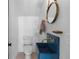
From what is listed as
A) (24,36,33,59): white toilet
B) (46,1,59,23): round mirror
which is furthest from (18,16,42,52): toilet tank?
(46,1,59,23): round mirror

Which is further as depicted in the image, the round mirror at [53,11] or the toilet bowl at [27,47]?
the toilet bowl at [27,47]

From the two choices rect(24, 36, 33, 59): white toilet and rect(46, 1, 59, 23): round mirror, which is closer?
rect(46, 1, 59, 23): round mirror

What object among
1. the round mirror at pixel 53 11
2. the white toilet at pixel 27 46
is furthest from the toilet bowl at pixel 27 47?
the round mirror at pixel 53 11

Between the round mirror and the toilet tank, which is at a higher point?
the round mirror

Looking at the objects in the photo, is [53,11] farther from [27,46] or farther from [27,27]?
[27,46]

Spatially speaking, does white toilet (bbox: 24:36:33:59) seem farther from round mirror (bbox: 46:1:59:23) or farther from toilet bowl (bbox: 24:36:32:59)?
round mirror (bbox: 46:1:59:23)

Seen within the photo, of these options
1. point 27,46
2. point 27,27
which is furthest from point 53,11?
point 27,46

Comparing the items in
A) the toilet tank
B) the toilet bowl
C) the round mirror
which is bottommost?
the toilet bowl

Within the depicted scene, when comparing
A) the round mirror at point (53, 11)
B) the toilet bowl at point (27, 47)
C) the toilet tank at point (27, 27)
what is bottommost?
the toilet bowl at point (27, 47)

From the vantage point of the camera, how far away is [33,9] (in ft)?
11.1

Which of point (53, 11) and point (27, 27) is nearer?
point (53, 11)

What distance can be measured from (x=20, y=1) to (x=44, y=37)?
1.08 m

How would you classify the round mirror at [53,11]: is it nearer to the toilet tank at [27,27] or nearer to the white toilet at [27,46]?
the toilet tank at [27,27]

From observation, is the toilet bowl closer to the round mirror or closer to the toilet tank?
the toilet tank
